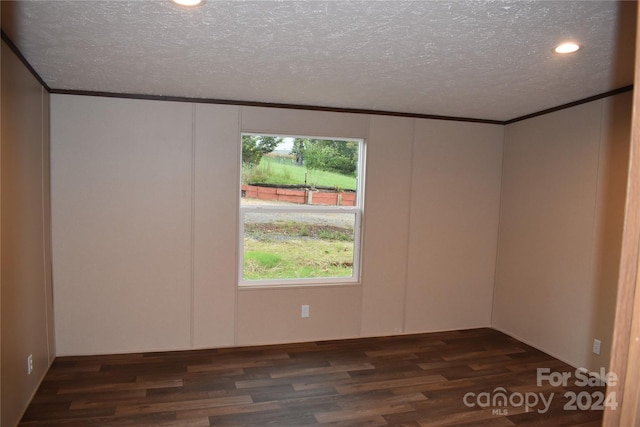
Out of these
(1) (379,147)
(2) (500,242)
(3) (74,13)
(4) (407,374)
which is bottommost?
(4) (407,374)

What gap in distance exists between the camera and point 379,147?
167 inches

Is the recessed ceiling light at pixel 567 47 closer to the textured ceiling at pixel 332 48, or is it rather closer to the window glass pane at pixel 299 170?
the textured ceiling at pixel 332 48

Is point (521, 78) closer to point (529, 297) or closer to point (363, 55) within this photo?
point (363, 55)

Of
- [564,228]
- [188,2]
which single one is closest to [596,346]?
[564,228]

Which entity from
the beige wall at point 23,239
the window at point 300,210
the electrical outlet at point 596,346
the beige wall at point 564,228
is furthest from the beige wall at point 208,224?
the electrical outlet at point 596,346

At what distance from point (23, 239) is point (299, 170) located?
236 centimetres

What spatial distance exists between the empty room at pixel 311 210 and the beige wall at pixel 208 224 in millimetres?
19

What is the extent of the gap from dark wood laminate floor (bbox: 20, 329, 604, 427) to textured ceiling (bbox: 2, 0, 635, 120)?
2338mm

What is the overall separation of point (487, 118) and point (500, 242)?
4.59ft

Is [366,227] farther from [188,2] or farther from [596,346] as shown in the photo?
[188,2]

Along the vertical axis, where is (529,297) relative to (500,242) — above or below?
below

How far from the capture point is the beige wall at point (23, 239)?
7.95ft

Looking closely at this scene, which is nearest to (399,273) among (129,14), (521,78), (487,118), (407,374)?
(407,374)

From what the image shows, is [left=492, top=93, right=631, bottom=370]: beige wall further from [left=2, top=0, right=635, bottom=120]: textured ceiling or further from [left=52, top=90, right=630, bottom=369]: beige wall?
[left=2, top=0, right=635, bottom=120]: textured ceiling
